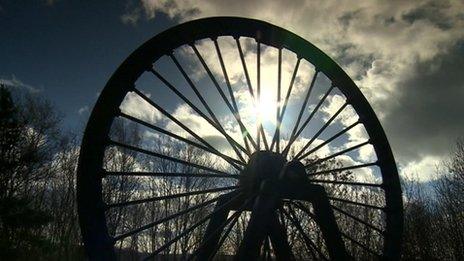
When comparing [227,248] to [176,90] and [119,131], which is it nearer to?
[119,131]

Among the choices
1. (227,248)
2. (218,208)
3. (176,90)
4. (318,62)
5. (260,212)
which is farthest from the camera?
(227,248)

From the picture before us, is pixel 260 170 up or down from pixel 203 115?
down

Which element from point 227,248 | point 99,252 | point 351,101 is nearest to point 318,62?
point 351,101

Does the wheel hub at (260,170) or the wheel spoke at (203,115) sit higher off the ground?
the wheel spoke at (203,115)

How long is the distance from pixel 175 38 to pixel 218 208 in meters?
2.60

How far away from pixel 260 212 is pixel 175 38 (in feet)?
9.44

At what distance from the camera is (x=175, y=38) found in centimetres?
633

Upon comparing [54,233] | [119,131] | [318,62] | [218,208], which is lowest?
[218,208]

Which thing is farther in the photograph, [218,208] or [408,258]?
[408,258]

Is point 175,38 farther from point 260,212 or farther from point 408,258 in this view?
point 408,258

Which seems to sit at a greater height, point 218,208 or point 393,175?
point 393,175

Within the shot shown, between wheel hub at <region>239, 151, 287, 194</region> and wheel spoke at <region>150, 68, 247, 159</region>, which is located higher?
wheel spoke at <region>150, 68, 247, 159</region>

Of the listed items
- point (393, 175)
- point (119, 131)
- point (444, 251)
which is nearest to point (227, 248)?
point (119, 131)

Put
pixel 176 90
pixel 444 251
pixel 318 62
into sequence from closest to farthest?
1. pixel 176 90
2. pixel 318 62
3. pixel 444 251
